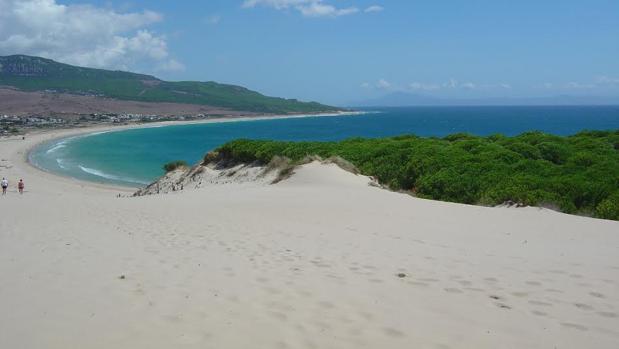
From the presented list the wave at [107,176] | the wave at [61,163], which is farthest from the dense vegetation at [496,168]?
the wave at [61,163]

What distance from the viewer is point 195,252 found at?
28.4 ft

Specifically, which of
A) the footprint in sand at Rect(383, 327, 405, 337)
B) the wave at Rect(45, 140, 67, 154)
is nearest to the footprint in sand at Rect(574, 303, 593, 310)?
Result: the footprint in sand at Rect(383, 327, 405, 337)

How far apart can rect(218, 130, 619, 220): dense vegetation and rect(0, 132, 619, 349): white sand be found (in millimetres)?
2951

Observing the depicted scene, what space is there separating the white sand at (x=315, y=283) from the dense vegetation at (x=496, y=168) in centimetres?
295

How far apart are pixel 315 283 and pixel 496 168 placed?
15.4 metres

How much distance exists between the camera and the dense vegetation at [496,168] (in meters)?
15.5

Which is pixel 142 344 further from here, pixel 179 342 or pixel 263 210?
pixel 263 210

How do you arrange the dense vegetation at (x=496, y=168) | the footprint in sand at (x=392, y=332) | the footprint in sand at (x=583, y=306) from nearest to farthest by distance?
1. the footprint in sand at (x=392, y=332)
2. the footprint in sand at (x=583, y=306)
3. the dense vegetation at (x=496, y=168)

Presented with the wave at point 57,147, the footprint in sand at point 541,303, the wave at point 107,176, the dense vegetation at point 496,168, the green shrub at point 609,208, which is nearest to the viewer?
the footprint in sand at point 541,303

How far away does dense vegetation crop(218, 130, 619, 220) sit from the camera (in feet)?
50.8

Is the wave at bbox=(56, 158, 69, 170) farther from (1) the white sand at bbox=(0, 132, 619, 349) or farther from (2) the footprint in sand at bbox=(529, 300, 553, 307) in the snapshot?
(2) the footprint in sand at bbox=(529, 300, 553, 307)

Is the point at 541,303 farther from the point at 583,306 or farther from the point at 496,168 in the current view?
the point at 496,168

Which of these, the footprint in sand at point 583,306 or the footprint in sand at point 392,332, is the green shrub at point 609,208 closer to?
the footprint in sand at point 583,306

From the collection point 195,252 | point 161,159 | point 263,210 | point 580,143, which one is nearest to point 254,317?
point 195,252
